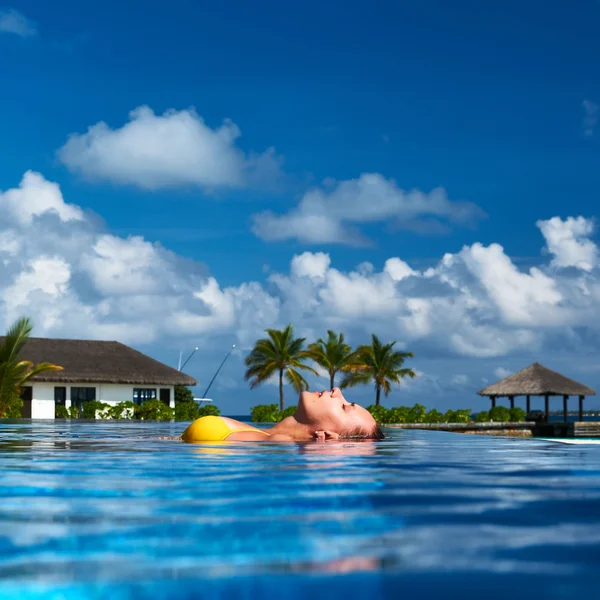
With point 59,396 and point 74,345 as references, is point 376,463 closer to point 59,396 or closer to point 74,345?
point 59,396

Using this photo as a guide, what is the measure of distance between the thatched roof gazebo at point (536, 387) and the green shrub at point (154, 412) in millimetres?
20140

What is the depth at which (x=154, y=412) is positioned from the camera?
38.8 metres

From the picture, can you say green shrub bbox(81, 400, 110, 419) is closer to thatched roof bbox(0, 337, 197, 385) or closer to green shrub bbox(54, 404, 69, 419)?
green shrub bbox(54, 404, 69, 419)

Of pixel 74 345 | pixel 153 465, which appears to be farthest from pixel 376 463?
pixel 74 345

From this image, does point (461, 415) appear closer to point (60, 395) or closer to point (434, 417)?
point (434, 417)

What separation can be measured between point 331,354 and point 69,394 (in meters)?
15.1

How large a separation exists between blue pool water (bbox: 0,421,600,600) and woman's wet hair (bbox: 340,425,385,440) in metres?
4.06

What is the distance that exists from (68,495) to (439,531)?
224cm

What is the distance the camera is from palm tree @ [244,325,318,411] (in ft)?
155

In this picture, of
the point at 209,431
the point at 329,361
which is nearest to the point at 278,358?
the point at 329,361

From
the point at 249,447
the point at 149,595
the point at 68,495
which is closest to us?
the point at 149,595

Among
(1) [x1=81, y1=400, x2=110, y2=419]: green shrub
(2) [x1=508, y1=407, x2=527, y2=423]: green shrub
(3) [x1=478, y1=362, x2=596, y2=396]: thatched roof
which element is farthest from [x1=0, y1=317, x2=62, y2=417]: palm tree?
(3) [x1=478, y1=362, x2=596, y2=396]: thatched roof

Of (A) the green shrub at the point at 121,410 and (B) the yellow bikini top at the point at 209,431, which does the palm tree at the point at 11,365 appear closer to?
(A) the green shrub at the point at 121,410

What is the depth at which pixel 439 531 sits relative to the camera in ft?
10.3
